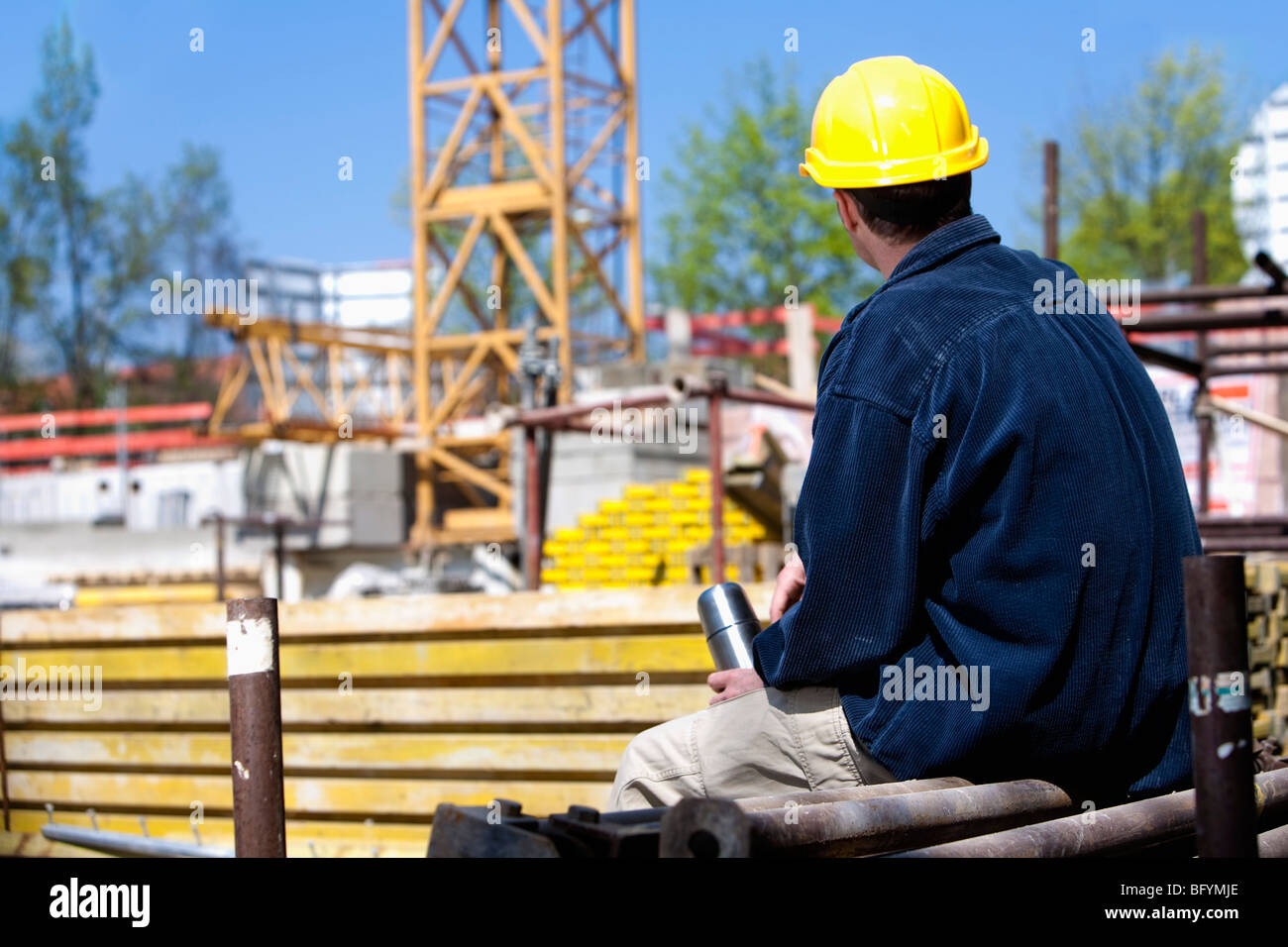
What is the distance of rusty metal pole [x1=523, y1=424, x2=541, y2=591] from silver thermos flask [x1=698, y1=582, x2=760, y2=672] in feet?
27.5

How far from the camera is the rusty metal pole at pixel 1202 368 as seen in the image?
9.55 metres

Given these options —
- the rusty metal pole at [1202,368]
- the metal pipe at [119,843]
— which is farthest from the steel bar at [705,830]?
the rusty metal pole at [1202,368]

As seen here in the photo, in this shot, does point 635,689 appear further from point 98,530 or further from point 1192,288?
point 98,530

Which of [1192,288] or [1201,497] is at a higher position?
[1192,288]

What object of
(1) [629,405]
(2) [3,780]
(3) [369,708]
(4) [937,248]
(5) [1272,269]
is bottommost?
(2) [3,780]

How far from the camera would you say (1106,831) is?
224cm

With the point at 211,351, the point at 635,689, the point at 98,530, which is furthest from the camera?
the point at 211,351

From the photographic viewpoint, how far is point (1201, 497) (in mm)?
10219

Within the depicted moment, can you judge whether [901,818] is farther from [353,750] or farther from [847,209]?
[353,750]

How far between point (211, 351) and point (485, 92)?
23400mm

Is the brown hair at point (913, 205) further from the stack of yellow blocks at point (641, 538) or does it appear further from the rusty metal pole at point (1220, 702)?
the stack of yellow blocks at point (641, 538)

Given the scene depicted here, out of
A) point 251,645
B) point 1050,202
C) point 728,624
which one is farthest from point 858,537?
point 1050,202

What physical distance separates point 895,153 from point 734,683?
44.1 inches

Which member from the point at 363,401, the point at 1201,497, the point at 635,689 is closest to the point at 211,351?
the point at 363,401
